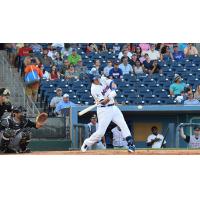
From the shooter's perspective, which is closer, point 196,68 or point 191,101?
point 191,101

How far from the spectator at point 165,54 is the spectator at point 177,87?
164cm

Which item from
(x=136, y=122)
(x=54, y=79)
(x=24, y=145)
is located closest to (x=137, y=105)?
(x=136, y=122)

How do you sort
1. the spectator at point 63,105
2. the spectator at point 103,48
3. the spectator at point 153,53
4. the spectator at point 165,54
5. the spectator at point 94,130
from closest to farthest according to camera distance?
1. the spectator at point 94,130
2. the spectator at point 63,105
3. the spectator at point 153,53
4. the spectator at point 165,54
5. the spectator at point 103,48

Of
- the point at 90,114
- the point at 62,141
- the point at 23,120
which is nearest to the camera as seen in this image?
the point at 23,120

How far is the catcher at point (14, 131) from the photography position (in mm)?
15312

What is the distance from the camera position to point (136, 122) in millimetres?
20469

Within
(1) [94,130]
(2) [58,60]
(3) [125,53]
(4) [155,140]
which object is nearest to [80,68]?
(2) [58,60]

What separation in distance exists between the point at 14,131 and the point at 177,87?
6268 mm

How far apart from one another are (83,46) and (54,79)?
2.13m

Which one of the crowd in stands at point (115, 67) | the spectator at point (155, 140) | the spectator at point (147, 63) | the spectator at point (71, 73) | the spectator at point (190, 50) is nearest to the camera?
the spectator at point (155, 140)

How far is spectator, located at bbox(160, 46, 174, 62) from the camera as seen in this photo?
22.4 metres

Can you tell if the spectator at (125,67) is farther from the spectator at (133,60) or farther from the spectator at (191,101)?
the spectator at (191,101)

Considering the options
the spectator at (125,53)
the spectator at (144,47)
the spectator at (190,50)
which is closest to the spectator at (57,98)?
the spectator at (125,53)

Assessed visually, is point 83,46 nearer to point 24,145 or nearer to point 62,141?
point 62,141
